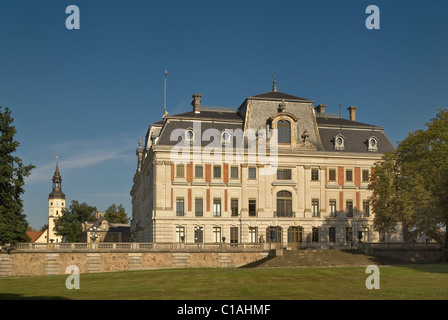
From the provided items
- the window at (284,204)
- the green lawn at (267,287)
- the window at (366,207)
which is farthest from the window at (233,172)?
the green lawn at (267,287)

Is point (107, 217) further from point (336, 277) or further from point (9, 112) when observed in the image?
point (336, 277)

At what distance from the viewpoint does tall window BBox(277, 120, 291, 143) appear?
6988cm

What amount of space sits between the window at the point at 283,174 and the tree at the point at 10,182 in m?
27.2

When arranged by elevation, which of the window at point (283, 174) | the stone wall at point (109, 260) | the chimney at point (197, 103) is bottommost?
the stone wall at point (109, 260)

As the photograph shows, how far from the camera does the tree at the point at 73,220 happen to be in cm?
12525

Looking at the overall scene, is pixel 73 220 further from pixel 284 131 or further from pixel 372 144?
pixel 372 144

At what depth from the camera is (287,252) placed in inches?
2314

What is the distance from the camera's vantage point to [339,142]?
71875mm

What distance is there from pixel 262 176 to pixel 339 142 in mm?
10512

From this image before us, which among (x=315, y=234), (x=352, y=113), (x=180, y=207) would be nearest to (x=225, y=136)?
(x=180, y=207)

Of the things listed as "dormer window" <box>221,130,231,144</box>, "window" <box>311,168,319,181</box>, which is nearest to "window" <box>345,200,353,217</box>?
"window" <box>311,168,319,181</box>

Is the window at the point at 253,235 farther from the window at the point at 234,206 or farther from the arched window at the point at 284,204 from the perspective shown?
the arched window at the point at 284,204

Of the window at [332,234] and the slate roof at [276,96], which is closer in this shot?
the window at [332,234]
